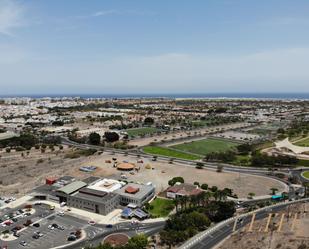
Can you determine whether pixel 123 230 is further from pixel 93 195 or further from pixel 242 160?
pixel 242 160

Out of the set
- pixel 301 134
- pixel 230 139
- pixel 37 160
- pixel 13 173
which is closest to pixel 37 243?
pixel 13 173

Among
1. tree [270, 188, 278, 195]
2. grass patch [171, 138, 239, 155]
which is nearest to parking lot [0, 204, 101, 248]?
tree [270, 188, 278, 195]

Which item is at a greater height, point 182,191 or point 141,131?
point 182,191

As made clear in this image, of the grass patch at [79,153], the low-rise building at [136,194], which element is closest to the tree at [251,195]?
the low-rise building at [136,194]

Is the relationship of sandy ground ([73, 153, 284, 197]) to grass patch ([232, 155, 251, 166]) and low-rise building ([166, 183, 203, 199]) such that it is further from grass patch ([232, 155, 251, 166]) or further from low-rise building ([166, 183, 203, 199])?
grass patch ([232, 155, 251, 166])

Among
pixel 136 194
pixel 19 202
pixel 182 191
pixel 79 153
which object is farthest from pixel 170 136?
pixel 19 202

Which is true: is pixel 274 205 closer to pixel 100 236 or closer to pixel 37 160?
pixel 100 236
